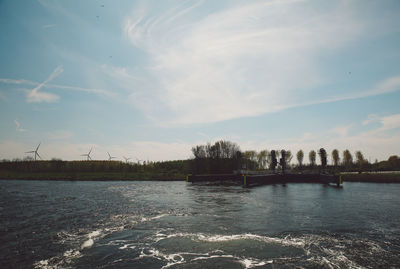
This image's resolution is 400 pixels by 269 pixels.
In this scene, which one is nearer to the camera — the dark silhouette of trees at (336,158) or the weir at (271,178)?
the weir at (271,178)

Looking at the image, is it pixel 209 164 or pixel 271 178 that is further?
pixel 209 164

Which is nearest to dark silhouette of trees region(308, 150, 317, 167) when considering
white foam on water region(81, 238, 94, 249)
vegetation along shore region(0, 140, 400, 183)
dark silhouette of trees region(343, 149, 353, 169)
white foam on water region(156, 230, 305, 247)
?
vegetation along shore region(0, 140, 400, 183)

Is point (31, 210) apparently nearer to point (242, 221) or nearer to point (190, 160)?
point (242, 221)

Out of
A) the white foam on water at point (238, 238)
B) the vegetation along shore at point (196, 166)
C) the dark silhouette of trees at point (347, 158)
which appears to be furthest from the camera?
the dark silhouette of trees at point (347, 158)

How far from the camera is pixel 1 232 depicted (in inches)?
710

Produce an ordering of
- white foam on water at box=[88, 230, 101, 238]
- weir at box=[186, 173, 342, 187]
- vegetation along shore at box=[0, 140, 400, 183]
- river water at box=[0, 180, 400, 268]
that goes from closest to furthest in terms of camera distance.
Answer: river water at box=[0, 180, 400, 268], white foam on water at box=[88, 230, 101, 238], weir at box=[186, 173, 342, 187], vegetation along shore at box=[0, 140, 400, 183]

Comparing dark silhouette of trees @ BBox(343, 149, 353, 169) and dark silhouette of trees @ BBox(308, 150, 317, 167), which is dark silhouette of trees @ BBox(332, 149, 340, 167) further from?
dark silhouette of trees @ BBox(308, 150, 317, 167)

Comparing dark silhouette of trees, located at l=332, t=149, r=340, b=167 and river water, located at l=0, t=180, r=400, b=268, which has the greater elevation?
dark silhouette of trees, located at l=332, t=149, r=340, b=167

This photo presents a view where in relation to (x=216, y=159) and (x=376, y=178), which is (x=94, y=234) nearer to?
(x=376, y=178)

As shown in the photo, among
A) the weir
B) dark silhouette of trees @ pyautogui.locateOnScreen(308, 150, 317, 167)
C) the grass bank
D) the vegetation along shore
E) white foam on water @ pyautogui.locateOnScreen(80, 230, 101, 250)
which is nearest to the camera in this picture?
white foam on water @ pyautogui.locateOnScreen(80, 230, 101, 250)

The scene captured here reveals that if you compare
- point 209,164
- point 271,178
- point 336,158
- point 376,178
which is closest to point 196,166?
point 209,164

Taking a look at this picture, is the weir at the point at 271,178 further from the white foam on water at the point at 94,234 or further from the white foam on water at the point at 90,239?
the white foam on water at the point at 90,239

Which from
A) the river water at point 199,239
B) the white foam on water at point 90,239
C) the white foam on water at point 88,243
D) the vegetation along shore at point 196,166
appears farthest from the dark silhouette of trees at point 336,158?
the white foam on water at point 88,243

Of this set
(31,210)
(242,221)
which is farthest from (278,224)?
(31,210)
